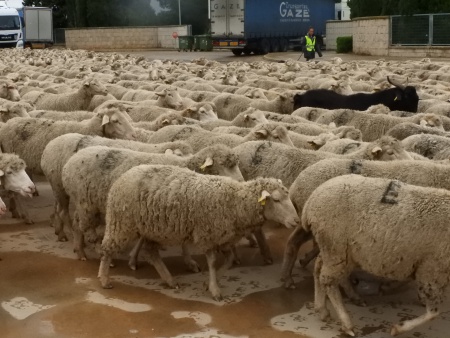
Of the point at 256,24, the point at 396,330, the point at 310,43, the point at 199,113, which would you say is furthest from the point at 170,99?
the point at 256,24

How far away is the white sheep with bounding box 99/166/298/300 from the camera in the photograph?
591 centimetres

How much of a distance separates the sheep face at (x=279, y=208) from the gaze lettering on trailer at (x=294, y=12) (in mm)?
35076

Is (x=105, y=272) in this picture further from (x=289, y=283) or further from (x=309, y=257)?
(x=309, y=257)

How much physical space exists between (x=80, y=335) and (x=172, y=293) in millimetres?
1048

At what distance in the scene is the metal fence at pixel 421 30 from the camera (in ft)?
97.9

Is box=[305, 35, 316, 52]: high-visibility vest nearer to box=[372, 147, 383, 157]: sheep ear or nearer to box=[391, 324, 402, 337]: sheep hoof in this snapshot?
box=[372, 147, 383, 157]: sheep ear

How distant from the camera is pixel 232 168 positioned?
6766mm

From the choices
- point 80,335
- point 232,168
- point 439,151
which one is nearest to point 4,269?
point 80,335

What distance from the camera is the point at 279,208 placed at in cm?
587

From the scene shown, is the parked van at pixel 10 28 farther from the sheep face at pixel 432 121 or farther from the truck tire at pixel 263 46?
the sheep face at pixel 432 121

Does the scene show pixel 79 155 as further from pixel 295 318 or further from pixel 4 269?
pixel 295 318

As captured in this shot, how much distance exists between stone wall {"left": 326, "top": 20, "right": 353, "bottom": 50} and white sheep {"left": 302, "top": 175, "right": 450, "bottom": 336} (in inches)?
1382

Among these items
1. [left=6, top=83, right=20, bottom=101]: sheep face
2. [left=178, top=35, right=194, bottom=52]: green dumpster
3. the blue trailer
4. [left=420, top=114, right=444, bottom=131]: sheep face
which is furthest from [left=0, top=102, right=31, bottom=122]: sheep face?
[left=178, top=35, right=194, bottom=52]: green dumpster

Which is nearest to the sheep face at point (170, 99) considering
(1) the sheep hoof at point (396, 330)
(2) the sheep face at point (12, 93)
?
(2) the sheep face at point (12, 93)
